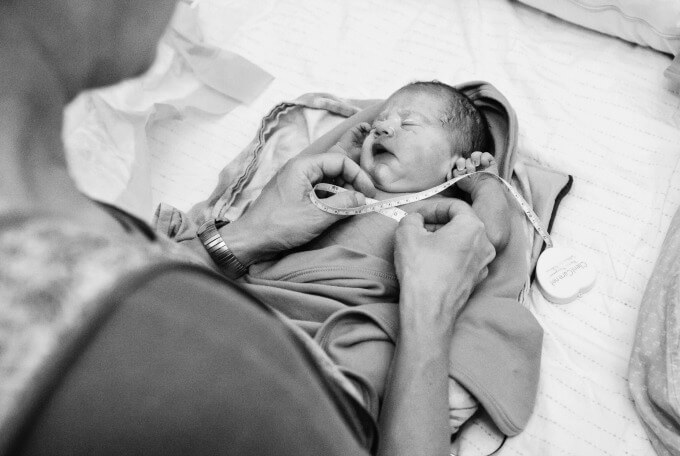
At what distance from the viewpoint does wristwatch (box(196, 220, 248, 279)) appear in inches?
54.4

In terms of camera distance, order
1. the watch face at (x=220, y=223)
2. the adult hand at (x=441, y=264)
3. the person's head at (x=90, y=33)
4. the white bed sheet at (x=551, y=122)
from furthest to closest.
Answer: the watch face at (x=220, y=223)
the white bed sheet at (x=551, y=122)
the adult hand at (x=441, y=264)
the person's head at (x=90, y=33)

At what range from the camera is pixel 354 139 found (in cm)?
168

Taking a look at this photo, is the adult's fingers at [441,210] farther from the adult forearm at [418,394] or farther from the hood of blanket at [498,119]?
the adult forearm at [418,394]

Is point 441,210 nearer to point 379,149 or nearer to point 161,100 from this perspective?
point 379,149

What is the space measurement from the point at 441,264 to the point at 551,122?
0.79 m

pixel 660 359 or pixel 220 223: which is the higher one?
pixel 660 359

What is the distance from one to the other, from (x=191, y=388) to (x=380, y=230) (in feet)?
3.62

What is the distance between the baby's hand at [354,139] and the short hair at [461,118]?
158 millimetres

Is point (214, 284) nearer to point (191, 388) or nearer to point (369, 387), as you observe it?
point (191, 388)

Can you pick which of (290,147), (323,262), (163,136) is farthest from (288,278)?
(163,136)

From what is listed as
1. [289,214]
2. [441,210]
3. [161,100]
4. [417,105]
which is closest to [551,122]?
[417,105]

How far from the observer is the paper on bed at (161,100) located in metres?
1.61

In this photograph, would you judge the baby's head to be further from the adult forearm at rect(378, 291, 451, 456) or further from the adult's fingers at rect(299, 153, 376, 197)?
the adult forearm at rect(378, 291, 451, 456)

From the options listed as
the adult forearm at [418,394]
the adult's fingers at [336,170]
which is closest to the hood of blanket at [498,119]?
the adult's fingers at [336,170]
